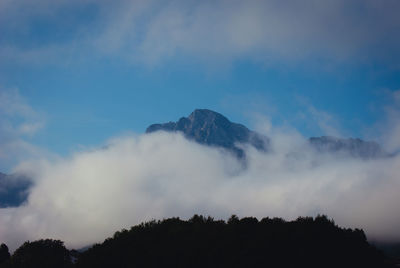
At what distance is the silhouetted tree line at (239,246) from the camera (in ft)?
154

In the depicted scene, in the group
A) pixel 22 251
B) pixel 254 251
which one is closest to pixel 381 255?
pixel 254 251

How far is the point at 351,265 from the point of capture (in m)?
46.5

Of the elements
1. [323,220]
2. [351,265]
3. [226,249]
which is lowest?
[351,265]

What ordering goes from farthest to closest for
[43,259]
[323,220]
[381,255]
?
[43,259] → [323,220] → [381,255]

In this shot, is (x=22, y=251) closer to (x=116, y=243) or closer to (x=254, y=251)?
(x=116, y=243)

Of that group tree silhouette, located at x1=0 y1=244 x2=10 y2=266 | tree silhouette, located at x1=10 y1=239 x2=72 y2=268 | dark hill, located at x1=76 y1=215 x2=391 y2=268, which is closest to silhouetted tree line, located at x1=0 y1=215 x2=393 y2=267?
dark hill, located at x1=76 y1=215 x2=391 y2=268

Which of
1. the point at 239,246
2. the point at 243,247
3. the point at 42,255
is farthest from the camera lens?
the point at 42,255

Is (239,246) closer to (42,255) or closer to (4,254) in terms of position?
(42,255)

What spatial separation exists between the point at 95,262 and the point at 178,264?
1779 cm

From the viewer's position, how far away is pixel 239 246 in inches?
2013

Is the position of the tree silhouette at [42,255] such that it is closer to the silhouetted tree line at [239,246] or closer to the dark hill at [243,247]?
the silhouetted tree line at [239,246]

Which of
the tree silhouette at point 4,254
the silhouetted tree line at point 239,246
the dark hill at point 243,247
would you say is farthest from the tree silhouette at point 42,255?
the tree silhouette at point 4,254

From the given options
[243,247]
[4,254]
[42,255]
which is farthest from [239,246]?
[4,254]

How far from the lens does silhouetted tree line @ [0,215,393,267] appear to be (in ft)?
154
